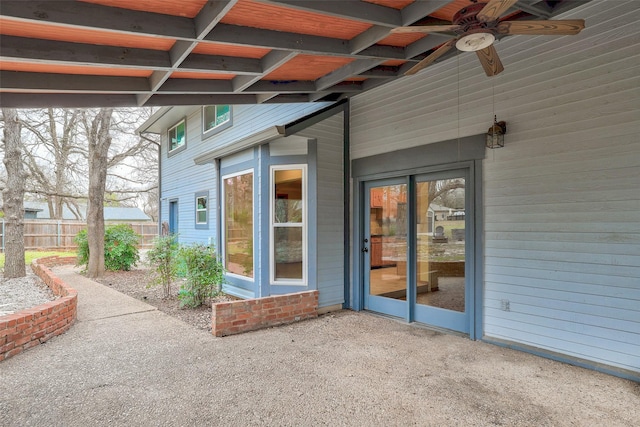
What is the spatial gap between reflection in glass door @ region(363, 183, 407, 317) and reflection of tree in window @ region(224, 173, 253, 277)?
2.00 m

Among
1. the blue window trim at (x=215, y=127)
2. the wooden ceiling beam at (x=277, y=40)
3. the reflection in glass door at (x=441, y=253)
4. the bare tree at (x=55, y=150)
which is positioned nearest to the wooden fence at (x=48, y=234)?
the bare tree at (x=55, y=150)

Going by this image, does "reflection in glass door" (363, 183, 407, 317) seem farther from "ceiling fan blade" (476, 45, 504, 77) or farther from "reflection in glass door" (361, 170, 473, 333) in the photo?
"ceiling fan blade" (476, 45, 504, 77)

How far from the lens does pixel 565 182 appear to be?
142 inches

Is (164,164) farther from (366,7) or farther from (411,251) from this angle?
(366,7)

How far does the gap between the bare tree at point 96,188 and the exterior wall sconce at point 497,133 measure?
30.3 feet

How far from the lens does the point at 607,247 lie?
10.9 ft

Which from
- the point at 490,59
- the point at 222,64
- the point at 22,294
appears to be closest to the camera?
the point at 490,59

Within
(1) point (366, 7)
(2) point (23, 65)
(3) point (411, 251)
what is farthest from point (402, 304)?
(2) point (23, 65)

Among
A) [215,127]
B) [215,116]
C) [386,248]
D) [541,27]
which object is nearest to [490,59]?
[541,27]

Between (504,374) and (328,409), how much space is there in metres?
1.80

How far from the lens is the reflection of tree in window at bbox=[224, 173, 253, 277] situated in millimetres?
6012

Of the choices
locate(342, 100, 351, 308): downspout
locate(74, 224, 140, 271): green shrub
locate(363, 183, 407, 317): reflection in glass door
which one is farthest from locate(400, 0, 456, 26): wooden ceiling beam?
locate(74, 224, 140, 271): green shrub

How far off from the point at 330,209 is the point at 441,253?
1796mm

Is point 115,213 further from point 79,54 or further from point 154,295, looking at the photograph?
point 79,54
